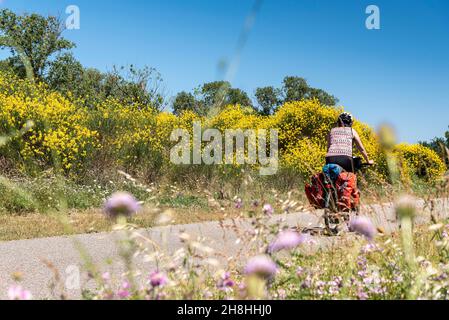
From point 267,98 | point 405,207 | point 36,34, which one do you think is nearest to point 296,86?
point 267,98

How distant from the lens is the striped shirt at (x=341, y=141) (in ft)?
22.8

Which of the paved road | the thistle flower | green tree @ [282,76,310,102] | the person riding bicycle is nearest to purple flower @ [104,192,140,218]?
the thistle flower

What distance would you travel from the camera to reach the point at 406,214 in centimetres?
226

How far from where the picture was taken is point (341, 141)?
6961 mm

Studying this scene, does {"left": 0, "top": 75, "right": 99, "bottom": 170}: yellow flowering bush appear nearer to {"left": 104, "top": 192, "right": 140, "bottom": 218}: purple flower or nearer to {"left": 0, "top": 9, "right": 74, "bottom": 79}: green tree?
{"left": 104, "top": 192, "right": 140, "bottom": 218}: purple flower

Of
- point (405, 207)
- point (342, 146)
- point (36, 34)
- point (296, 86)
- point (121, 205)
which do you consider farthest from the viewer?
point (296, 86)

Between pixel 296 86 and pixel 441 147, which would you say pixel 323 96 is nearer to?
pixel 296 86

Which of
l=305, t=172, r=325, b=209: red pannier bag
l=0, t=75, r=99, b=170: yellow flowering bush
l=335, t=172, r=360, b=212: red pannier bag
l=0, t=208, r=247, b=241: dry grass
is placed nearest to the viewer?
l=0, t=208, r=247, b=241: dry grass

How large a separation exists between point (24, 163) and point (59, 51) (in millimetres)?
18750

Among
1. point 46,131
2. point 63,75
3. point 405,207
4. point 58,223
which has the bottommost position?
point 58,223

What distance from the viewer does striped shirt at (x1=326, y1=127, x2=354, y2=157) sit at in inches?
273

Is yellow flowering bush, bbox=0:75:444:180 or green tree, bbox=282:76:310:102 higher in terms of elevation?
green tree, bbox=282:76:310:102

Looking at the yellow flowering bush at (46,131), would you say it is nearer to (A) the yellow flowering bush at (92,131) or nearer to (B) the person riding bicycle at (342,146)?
(A) the yellow flowering bush at (92,131)
